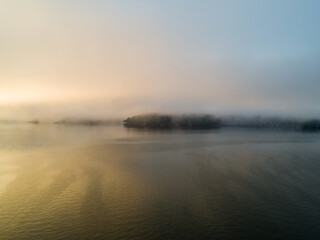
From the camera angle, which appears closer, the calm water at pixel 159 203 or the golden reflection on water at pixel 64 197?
the calm water at pixel 159 203

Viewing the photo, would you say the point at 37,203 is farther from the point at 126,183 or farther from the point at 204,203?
the point at 204,203

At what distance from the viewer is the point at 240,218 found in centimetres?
1223

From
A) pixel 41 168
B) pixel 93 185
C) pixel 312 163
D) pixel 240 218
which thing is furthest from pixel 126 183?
pixel 312 163

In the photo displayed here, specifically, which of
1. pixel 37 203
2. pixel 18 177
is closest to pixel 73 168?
pixel 18 177

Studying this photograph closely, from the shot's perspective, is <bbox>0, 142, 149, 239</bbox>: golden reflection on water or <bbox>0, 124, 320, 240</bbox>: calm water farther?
<bbox>0, 142, 149, 239</bbox>: golden reflection on water

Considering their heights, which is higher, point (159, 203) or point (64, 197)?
point (64, 197)

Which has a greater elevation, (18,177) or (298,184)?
(18,177)

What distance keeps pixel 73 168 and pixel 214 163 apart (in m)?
17.3

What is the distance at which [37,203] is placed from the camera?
1429cm

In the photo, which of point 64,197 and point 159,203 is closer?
point 159,203

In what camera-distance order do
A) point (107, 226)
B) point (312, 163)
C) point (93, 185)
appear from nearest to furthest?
point (107, 226) < point (93, 185) < point (312, 163)

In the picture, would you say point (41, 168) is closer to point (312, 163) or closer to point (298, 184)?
point (298, 184)

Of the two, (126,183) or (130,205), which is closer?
(130,205)

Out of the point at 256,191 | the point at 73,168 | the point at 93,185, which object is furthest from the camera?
→ the point at 73,168
